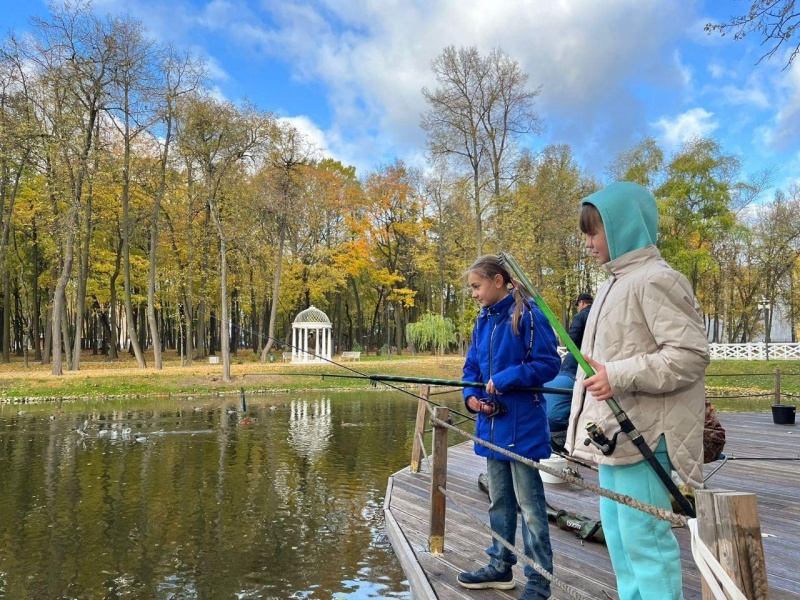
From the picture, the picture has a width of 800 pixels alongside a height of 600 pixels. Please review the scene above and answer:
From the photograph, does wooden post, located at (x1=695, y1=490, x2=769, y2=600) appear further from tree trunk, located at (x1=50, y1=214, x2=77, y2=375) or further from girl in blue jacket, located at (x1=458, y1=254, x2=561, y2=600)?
tree trunk, located at (x1=50, y1=214, x2=77, y2=375)

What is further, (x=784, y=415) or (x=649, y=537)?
(x=784, y=415)

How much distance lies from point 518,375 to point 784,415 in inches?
351

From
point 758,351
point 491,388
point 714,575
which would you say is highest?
point 491,388

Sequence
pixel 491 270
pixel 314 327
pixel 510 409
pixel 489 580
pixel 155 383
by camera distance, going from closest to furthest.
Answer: pixel 510 409
pixel 491 270
pixel 489 580
pixel 155 383
pixel 314 327

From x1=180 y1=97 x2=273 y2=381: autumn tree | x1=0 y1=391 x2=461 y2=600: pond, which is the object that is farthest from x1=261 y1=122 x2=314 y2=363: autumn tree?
x1=0 y1=391 x2=461 y2=600: pond

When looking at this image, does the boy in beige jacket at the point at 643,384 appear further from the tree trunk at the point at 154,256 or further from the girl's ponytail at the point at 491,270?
the tree trunk at the point at 154,256

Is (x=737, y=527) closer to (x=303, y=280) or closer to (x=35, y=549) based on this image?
(x=35, y=549)

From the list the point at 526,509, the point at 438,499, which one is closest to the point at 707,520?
the point at 526,509

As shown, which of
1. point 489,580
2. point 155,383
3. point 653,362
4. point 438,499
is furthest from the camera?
point 155,383

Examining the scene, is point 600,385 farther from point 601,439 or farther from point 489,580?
point 489,580

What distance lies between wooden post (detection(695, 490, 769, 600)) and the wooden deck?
2.06 metres

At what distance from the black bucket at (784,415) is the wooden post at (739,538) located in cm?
1004

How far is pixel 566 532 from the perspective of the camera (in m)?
4.32

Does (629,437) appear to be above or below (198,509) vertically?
above
